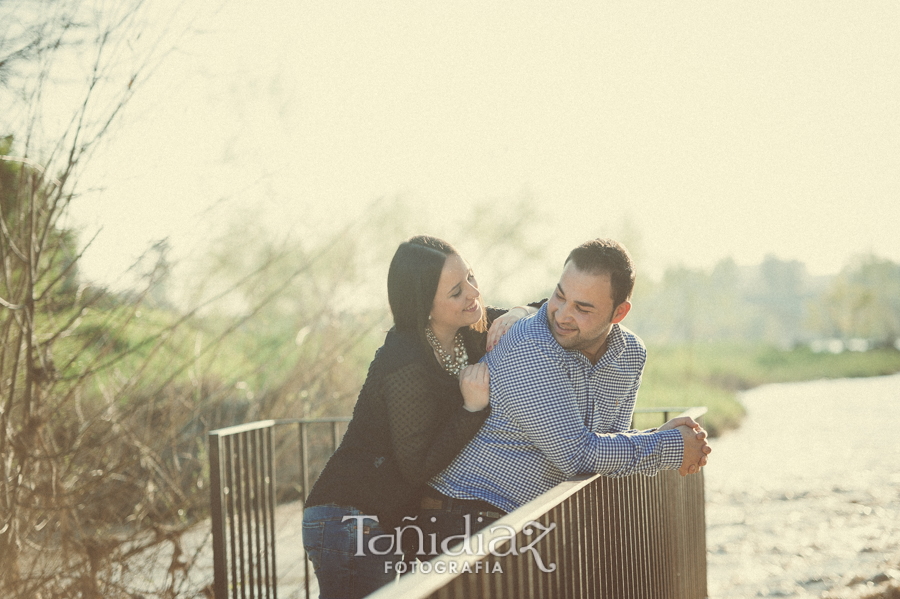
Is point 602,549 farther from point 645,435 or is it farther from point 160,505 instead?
point 160,505

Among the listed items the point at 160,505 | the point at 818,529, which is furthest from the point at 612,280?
the point at 818,529

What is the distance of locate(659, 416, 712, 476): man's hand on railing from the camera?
223 centimetres

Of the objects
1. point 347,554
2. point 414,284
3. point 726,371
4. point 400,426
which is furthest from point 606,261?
point 726,371

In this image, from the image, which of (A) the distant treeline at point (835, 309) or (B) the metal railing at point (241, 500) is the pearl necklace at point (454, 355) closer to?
(B) the metal railing at point (241, 500)

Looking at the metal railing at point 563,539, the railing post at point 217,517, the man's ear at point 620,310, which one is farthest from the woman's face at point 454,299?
the railing post at point 217,517

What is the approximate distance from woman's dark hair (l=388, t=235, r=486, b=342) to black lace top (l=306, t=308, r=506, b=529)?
68mm

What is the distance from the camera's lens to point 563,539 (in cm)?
177

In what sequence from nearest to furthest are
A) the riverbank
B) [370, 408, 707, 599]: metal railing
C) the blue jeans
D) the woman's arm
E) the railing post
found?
[370, 408, 707, 599]: metal railing → the blue jeans → the woman's arm → the railing post → the riverbank

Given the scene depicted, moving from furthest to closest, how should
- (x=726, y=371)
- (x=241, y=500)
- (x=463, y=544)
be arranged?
(x=726, y=371) → (x=241, y=500) → (x=463, y=544)

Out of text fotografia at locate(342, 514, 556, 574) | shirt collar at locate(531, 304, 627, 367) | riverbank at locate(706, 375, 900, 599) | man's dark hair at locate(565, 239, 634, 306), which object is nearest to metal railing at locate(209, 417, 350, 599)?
text fotografia at locate(342, 514, 556, 574)

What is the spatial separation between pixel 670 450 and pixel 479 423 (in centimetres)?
56

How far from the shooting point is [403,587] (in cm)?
112

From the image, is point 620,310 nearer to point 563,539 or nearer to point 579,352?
point 579,352

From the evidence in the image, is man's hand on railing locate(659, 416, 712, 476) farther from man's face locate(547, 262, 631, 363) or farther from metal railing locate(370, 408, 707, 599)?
man's face locate(547, 262, 631, 363)
